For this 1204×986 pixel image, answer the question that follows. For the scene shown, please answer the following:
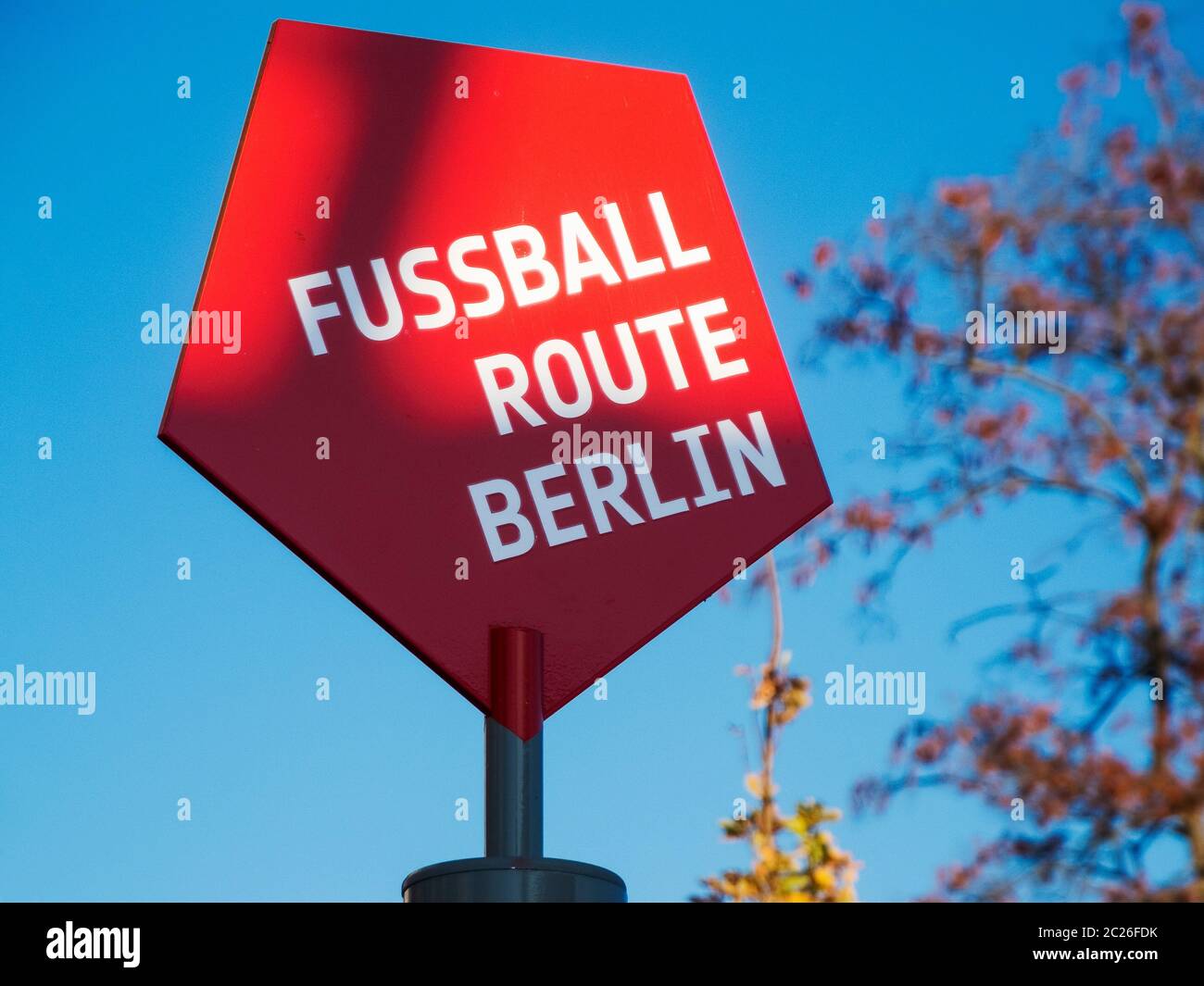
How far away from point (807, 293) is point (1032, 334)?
3.62 ft

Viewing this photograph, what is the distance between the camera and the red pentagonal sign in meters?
3.88

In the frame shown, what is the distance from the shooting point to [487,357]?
4.12 meters

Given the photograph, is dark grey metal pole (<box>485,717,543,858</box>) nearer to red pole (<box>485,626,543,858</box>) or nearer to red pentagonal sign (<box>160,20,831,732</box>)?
red pole (<box>485,626,543,858</box>)

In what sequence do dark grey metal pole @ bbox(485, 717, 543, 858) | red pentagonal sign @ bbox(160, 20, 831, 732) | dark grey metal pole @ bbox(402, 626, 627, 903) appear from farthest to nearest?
red pentagonal sign @ bbox(160, 20, 831, 732)
dark grey metal pole @ bbox(485, 717, 543, 858)
dark grey metal pole @ bbox(402, 626, 627, 903)

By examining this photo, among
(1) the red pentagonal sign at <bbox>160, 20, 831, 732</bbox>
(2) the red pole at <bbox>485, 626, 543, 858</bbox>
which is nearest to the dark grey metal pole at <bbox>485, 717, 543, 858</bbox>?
(2) the red pole at <bbox>485, 626, 543, 858</bbox>

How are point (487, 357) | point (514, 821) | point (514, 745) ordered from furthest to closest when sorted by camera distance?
point (487, 357) → point (514, 745) → point (514, 821)

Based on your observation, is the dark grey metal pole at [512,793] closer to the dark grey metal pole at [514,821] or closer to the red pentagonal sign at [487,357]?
the dark grey metal pole at [514,821]

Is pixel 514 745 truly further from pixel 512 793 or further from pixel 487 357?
pixel 487 357

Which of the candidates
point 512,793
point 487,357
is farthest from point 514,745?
point 487,357

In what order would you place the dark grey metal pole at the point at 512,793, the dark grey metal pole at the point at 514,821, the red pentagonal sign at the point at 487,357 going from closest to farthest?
1. the dark grey metal pole at the point at 514,821
2. the dark grey metal pole at the point at 512,793
3. the red pentagonal sign at the point at 487,357

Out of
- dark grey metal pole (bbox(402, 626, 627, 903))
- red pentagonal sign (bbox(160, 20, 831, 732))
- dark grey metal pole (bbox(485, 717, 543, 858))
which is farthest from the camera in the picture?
red pentagonal sign (bbox(160, 20, 831, 732))

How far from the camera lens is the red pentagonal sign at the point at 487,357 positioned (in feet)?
12.7

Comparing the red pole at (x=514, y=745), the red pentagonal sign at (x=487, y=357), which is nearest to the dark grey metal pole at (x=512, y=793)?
the red pole at (x=514, y=745)
